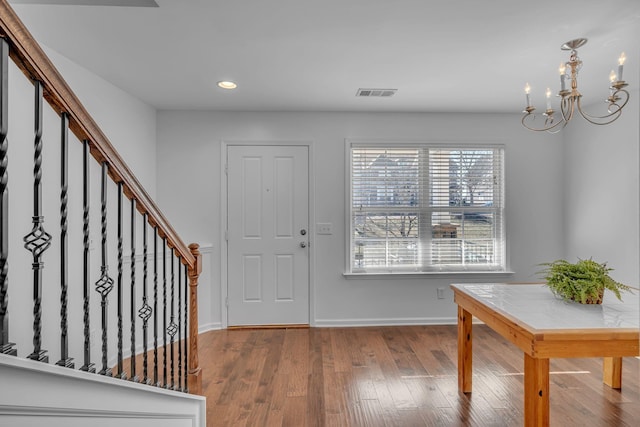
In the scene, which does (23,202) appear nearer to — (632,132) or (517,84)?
(517,84)

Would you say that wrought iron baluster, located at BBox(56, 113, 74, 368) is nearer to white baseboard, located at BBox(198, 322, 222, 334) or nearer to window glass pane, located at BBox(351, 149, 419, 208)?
white baseboard, located at BBox(198, 322, 222, 334)

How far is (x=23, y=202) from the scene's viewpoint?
6.89 feet

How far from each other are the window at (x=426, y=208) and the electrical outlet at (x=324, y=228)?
10.1 inches

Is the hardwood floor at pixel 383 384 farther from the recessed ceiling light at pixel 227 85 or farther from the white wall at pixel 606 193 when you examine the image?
the recessed ceiling light at pixel 227 85

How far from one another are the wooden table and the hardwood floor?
0.65 meters

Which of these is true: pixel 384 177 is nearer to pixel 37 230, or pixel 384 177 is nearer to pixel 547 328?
pixel 547 328

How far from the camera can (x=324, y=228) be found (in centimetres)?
396

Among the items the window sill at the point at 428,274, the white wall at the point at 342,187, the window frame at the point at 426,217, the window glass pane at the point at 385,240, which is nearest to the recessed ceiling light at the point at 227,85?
the white wall at the point at 342,187

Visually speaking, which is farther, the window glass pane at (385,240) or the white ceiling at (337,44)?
the window glass pane at (385,240)

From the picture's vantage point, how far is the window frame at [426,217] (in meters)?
3.96

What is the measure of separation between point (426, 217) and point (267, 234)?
177cm

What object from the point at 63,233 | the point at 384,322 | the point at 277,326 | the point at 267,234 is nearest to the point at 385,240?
the point at 384,322

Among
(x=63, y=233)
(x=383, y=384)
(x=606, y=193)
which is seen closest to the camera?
(x=63, y=233)

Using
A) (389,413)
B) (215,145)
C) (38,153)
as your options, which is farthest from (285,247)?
(38,153)
